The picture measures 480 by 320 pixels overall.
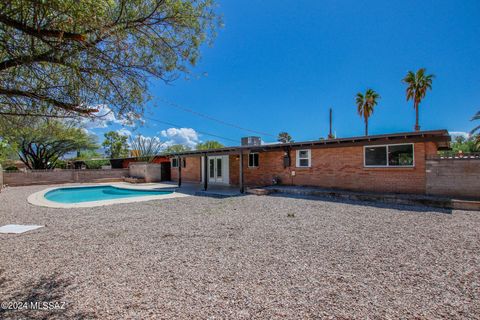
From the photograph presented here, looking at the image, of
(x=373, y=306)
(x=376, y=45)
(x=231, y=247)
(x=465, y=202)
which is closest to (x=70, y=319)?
(x=231, y=247)

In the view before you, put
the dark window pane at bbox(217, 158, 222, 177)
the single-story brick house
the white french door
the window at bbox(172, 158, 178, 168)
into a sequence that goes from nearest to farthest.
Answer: the single-story brick house < the white french door < the dark window pane at bbox(217, 158, 222, 177) < the window at bbox(172, 158, 178, 168)

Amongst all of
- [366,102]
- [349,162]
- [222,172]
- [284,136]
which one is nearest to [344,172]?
[349,162]

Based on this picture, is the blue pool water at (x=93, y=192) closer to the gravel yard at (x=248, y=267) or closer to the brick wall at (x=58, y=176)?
the brick wall at (x=58, y=176)

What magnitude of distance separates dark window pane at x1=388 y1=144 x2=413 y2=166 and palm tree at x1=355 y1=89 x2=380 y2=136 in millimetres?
16990

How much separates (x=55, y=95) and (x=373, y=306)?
4.85 metres

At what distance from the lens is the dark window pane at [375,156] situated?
33.0 feet

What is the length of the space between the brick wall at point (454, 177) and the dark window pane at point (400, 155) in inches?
26.2

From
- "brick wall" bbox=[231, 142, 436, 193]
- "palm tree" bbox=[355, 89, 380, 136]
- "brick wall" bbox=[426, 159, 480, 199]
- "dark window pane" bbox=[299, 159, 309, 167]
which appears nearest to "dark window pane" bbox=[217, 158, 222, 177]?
"brick wall" bbox=[231, 142, 436, 193]

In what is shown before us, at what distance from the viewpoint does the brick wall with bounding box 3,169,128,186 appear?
17.5 m

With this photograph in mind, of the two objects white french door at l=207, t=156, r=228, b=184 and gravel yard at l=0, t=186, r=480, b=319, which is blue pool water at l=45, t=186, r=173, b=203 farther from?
gravel yard at l=0, t=186, r=480, b=319

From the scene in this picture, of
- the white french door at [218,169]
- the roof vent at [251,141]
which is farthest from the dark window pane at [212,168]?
the roof vent at [251,141]

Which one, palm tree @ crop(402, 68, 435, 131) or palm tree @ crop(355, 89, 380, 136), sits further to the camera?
palm tree @ crop(355, 89, 380, 136)

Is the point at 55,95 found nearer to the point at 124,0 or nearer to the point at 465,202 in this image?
the point at 124,0

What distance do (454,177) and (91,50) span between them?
11.9 meters
